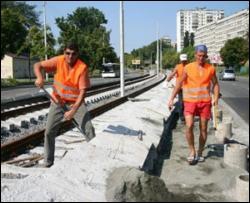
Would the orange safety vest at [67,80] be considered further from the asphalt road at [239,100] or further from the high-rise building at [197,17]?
the high-rise building at [197,17]

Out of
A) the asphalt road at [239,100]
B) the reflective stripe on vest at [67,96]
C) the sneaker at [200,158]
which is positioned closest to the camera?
the reflective stripe on vest at [67,96]

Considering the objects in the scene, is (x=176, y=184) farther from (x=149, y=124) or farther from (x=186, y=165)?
(x=149, y=124)

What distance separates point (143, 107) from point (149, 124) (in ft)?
13.8

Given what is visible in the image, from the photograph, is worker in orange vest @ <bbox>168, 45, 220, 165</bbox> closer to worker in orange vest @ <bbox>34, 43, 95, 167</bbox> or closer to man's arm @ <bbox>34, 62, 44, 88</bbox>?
worker in orange vest @ <bbox>34, 43, 95, 167</bbox>

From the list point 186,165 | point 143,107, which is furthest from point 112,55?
point 186,165

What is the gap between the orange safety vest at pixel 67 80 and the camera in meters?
6.80

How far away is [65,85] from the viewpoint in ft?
22.7

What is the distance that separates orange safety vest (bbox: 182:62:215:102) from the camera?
7.80 meters

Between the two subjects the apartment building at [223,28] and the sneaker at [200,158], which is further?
the sneaker at [200,158]

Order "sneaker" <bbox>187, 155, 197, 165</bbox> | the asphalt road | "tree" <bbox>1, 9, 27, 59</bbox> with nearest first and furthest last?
1. "sneaker" <bbox>187, 155, 197, 165</bbox>
2. the asphalt road
3. "tree" <bbox>1, 9, 27, 59</bbox>

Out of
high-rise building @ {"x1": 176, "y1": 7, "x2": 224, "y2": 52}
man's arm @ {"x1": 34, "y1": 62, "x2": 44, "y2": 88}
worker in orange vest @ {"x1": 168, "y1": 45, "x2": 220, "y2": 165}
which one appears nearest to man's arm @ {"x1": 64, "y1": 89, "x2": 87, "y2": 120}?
man's arm @ {"x1": 34, "y1": 62, "x2": 44, "y2": 88}

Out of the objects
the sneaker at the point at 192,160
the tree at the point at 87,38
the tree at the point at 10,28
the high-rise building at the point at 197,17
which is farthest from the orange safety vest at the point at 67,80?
the tree at the point at 87,38

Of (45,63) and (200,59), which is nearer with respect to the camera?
(45,63)

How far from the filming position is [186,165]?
809 cm
